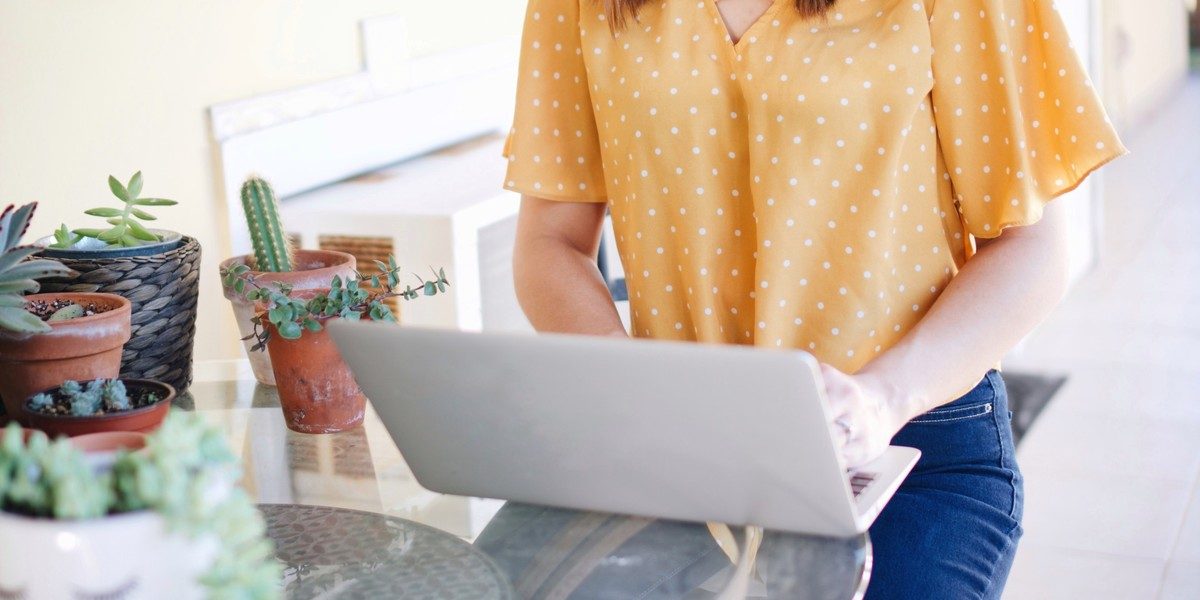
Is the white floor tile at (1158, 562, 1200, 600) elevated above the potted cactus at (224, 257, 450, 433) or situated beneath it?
situated beneath

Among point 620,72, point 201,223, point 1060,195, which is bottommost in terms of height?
point 201,223

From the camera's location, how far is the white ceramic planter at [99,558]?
594 millimetres

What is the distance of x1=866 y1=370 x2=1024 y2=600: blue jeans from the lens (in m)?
1.05

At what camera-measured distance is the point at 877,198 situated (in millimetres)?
1156

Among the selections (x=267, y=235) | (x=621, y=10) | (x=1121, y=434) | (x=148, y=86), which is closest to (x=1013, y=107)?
(x=621, y=10)

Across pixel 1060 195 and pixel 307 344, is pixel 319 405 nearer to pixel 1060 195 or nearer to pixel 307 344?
pixel 307 344

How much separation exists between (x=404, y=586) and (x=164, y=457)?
0.25 meters

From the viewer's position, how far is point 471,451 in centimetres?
89

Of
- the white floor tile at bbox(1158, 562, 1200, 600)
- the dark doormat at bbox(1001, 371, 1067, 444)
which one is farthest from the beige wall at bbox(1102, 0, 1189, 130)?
the white floor tile at bbox(1158, 562, 1200, 600)

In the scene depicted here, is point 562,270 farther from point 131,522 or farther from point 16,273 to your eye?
point 131,522

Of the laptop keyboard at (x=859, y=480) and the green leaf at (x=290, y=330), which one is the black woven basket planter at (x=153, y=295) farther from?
the laptop keyboard at (x=859, y=480)

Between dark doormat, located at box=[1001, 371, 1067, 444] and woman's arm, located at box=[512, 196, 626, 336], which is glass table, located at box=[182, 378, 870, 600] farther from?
dark doormat, located at box=[1001, 371, 1067, 444]

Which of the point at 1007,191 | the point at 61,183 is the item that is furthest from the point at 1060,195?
the point at 61,183

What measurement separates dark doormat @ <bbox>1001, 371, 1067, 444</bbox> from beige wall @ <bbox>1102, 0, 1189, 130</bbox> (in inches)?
102
